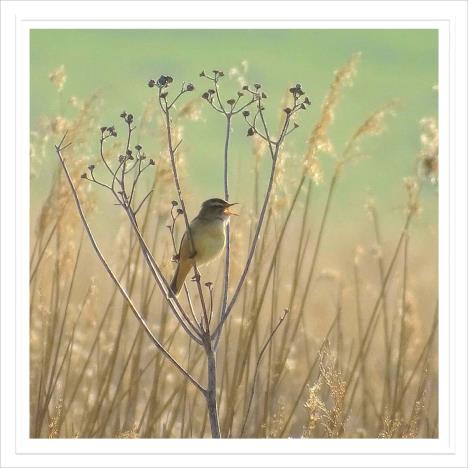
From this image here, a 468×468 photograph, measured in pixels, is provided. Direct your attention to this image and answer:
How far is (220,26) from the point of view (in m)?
4.43

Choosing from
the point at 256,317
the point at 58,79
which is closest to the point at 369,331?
the point at 256,317

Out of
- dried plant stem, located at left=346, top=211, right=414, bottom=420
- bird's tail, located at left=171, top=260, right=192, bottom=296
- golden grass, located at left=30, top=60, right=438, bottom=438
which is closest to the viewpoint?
bird's tail, located at left=171, top=260, right=192, bottom=296

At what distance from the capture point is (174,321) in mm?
4789

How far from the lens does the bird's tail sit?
433cm

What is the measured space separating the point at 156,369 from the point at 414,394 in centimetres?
115

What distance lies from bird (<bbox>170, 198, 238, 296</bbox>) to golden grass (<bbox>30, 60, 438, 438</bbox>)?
25 centimetres

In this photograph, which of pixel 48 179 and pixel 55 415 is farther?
pixel 48 179

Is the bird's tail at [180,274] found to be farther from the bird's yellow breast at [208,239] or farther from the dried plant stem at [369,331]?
the dried plant stem at [369,331]

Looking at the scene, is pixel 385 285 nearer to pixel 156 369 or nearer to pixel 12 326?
pixel 156 369

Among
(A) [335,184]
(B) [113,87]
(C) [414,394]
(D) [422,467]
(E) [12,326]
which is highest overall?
(B) [113,87]

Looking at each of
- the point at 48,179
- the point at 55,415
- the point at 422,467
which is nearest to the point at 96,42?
the point at 48,179

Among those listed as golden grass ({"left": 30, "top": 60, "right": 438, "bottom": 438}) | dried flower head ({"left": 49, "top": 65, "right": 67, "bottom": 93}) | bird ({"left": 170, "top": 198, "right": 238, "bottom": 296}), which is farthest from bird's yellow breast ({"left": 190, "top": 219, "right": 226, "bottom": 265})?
dried flower head ({"left": 49, "top": 65, "right": 67, "bottom": 93})

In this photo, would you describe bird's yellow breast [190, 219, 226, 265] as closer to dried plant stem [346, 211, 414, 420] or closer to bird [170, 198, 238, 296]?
bird [170, 198, 238, 296]

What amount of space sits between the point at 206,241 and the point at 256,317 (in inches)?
17.1
